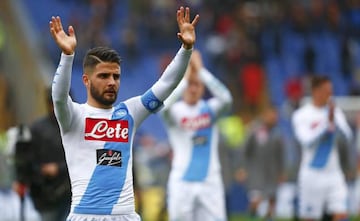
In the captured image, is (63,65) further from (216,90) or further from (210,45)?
(210,45)

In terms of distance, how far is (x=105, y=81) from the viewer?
8.03m

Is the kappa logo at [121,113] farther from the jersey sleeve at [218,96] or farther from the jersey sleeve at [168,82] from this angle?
the jersey sleeve at [218,96]

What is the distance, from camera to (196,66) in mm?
13000

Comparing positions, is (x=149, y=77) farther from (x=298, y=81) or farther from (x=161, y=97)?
(x=161, y=97)

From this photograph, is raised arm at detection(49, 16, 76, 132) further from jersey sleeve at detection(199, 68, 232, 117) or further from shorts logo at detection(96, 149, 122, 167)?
jersey sleeve at detection(199, 68, 232, 117)

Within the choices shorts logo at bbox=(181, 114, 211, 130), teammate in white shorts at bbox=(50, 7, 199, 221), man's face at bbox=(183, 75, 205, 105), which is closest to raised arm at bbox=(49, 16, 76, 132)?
teammate in white shorts at bbox=(50, 7, 199, 221)

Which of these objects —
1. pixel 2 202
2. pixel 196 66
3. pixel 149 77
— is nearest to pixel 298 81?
pixel 149 77

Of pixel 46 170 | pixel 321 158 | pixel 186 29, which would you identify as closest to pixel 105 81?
pixel 186 29

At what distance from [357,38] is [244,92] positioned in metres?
Result: 3.70

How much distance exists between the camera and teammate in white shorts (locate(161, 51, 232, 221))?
12.9 meters

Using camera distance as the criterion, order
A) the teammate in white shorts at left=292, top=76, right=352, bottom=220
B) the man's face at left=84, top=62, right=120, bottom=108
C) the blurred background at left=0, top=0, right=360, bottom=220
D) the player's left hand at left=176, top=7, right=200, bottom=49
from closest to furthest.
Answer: the man's face at left=84, top=62, right=120, bottom=108
the player's left hand at left=176, top=7, right=200, bottom=49
the teammate in white shorts at left=292, top=76, right=352, bottom=220
the blurred background at left=0, top=0, right=360, bottom=220

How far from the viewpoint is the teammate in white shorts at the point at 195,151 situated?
12.9 meters

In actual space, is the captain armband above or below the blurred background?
below

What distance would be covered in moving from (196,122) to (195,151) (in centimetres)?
34
